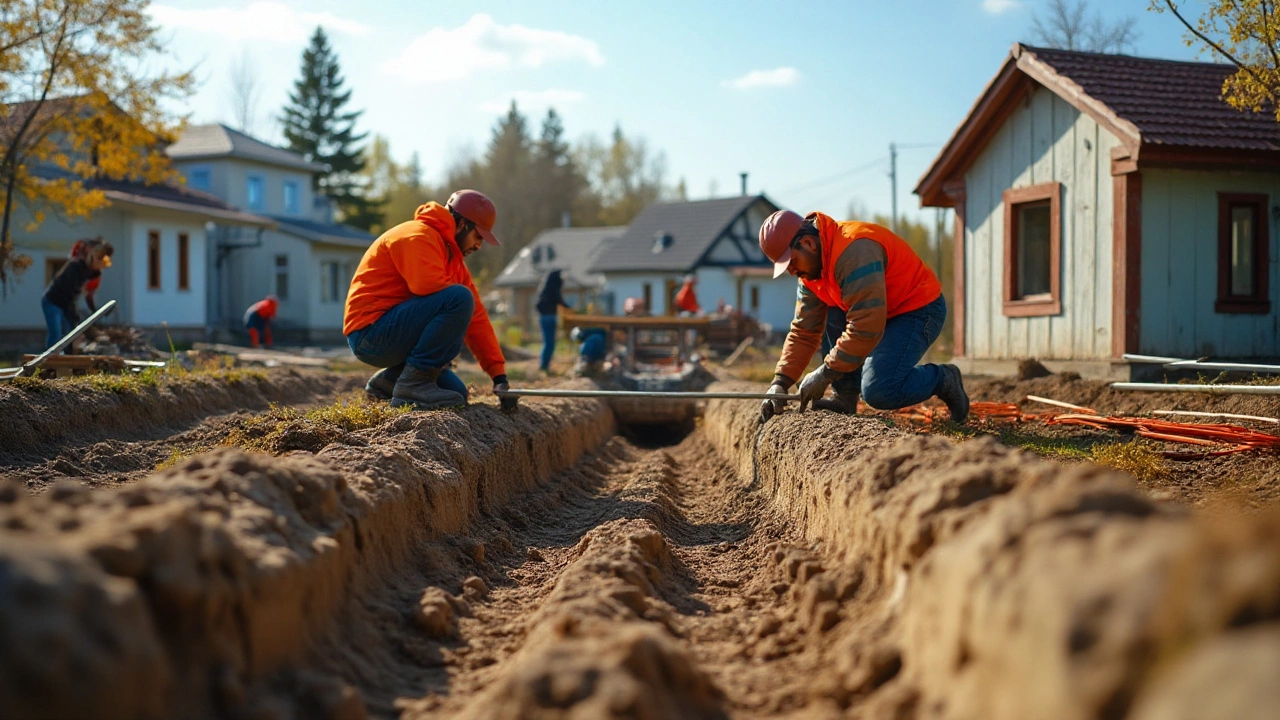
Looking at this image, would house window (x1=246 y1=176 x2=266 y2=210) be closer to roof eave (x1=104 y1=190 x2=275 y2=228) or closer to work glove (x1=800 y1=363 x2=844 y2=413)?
roof eave (x1=104 y1=190 x2=275 y2=228)

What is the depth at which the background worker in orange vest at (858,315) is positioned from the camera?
712 cm

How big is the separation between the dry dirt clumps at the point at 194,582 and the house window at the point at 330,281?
104 ft

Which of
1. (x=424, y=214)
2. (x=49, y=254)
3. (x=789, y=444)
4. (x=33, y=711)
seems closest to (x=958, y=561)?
(x=33, y=711)

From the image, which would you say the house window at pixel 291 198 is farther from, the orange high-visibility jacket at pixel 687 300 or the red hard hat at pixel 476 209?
the red hard hat at pixel 476 209

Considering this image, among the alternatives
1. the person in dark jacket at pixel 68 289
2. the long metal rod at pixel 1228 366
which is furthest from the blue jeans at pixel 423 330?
the person in dark jacket at pixel 68 289

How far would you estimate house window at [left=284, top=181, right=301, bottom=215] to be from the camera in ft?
125

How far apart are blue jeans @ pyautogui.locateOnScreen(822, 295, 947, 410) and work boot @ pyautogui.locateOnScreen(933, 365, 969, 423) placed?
0.23ft

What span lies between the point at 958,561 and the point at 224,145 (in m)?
37.1

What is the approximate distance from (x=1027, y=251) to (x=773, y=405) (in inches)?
286

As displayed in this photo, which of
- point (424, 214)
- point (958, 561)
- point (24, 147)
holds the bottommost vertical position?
point (958, 561)

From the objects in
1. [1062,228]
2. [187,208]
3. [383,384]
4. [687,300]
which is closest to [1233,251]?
[1062,228]

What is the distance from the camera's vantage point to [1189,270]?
1179cm

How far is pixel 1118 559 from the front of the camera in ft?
7.13

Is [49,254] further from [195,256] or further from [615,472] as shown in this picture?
[615,472]
